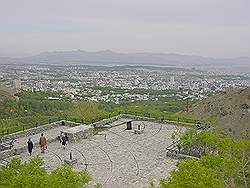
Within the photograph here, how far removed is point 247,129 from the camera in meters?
28.4

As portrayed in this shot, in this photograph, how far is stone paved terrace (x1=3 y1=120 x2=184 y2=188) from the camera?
49.7 feet

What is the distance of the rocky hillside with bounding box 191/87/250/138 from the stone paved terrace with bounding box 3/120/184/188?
7697 mm

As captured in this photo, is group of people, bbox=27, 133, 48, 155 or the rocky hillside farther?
the rocky hillside

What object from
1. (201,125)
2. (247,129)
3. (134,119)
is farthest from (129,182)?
(247,129)

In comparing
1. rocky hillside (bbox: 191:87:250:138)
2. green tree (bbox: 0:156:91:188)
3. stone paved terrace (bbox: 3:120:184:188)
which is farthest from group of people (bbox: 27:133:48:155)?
rocky hillside (bbox: 191:87:250:138)

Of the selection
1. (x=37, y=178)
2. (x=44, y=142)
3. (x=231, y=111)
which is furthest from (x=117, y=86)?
(x=37, y=178)

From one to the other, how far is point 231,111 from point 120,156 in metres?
20.2

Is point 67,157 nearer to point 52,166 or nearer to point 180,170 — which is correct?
point 52,166

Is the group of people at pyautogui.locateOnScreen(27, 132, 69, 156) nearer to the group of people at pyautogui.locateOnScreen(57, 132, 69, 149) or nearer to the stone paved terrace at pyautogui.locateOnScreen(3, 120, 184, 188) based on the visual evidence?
the group of people at pyautogui.locateOnScreen(57, 132, 69, 149)

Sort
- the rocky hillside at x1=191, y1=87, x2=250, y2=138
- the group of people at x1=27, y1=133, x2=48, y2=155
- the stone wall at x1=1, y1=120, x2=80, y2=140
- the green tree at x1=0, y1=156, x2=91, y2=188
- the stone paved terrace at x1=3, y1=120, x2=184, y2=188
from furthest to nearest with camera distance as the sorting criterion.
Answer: the rocky hillside at x1=191, y1=87, x2=250, y2=138
the stone wall at x1=1, y1=120, x2=80, y2=140
the group of people at x1=27, y1=133, x2=48, y2=155
the stone paved terrace at x1=3, y1=120, x2=184, y2=188
the green tree at x1=0, y1=156, x2=91, y2=188

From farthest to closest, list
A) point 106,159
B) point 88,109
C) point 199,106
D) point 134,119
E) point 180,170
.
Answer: point 199,106, point 88,109, point 134,119, point 106,159, point 180,170

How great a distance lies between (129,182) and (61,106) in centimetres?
3188

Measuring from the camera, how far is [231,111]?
34781 millimetres

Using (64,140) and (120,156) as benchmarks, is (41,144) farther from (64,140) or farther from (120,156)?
(120,156)
